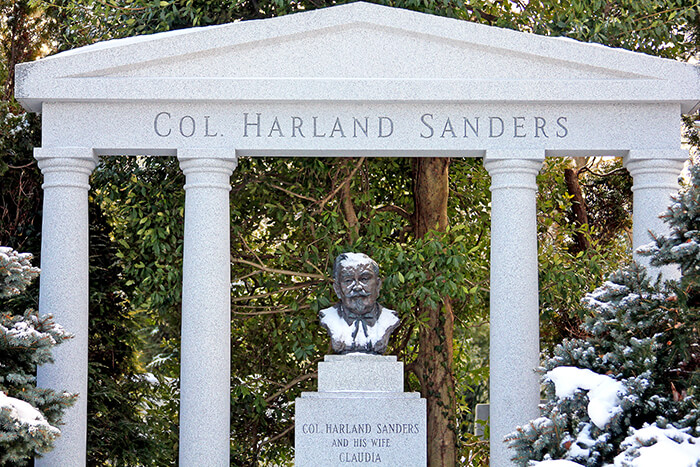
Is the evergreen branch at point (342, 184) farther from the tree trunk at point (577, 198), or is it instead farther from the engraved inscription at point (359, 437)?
the tree trunk at point (577, 198)

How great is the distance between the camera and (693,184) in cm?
1220

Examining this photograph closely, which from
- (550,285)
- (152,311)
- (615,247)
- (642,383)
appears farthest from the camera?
(615,247)

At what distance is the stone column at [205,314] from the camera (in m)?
17.4

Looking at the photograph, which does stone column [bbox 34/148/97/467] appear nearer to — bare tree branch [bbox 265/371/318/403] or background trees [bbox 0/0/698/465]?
background trees [bbox 0/0/698/465]

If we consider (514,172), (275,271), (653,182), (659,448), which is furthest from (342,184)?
(659,448)

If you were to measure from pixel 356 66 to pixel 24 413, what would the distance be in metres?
8.40

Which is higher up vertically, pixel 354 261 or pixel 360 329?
pixel 354 261

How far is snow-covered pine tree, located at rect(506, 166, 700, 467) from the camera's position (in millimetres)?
11719

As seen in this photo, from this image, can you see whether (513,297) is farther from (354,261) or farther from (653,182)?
(653,182)

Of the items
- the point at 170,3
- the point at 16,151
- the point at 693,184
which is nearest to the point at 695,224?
the point at 693,184

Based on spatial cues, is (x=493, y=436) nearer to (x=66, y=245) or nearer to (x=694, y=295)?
(x=694, y=295)

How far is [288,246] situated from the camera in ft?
73.3

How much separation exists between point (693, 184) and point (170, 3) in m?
13.8

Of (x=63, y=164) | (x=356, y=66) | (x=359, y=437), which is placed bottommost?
(x=359, y=437)
